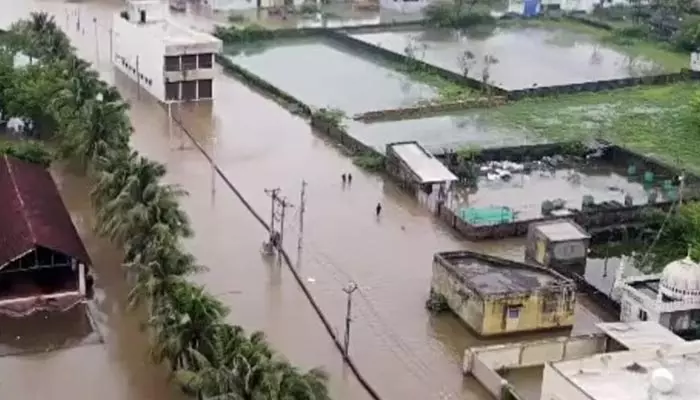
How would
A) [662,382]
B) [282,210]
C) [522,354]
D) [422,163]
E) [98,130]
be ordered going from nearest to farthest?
[662,382] → [522,354] → [98,130] → [282,210] → [422,163]

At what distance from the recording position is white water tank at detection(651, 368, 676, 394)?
2008 cm

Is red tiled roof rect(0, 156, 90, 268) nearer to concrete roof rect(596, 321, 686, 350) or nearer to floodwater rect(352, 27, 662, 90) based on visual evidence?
concrete roof rect(596, 321, 686, 350)

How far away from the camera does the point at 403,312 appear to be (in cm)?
2853

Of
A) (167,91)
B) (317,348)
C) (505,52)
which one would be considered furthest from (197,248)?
(505,52)

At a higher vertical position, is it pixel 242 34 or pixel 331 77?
pixel 242 34

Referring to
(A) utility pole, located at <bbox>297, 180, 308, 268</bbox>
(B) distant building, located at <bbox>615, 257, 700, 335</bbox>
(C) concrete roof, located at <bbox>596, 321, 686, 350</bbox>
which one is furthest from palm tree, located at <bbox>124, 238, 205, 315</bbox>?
(B) distant building, located at <bbox>615, 257, 700, 335</bbox>

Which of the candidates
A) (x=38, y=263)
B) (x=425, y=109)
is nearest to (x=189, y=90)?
(x=425, y=109)

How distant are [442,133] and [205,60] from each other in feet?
33.7

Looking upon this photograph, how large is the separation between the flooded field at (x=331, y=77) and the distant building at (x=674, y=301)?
21.5 metres

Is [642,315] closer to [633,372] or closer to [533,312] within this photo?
[533,312]

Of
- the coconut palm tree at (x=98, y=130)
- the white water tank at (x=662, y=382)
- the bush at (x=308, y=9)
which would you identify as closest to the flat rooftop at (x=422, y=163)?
the coconut palm tree at (x=98, y=130)

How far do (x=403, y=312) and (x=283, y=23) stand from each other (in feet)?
120

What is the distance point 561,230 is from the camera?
31328 millimetres

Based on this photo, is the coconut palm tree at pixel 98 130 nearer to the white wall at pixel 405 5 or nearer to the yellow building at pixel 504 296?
the yellow building at pixel 504 296
